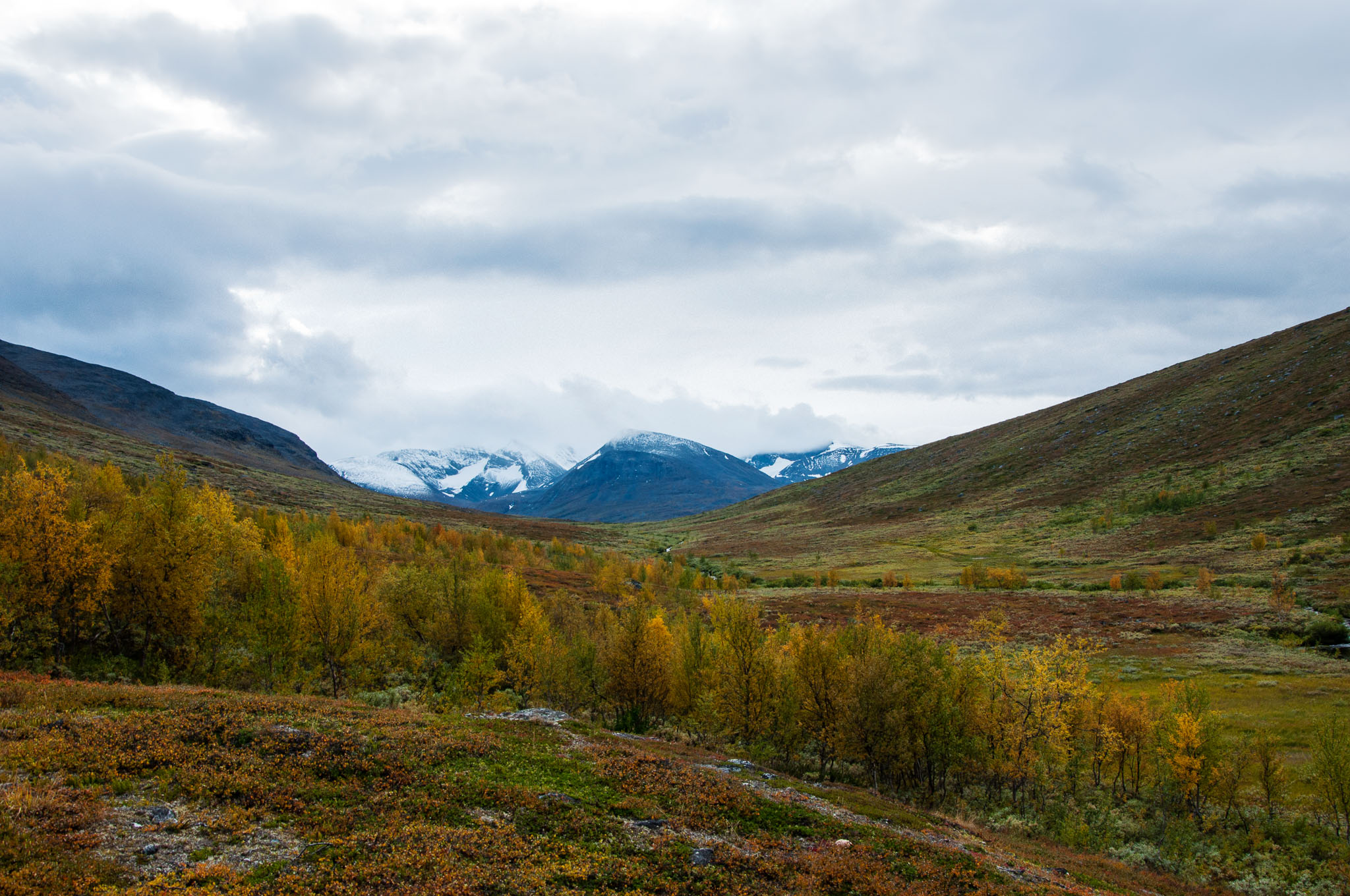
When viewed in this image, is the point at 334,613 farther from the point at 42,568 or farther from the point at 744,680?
the point at 744,680

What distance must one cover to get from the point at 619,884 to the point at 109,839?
1039 cm

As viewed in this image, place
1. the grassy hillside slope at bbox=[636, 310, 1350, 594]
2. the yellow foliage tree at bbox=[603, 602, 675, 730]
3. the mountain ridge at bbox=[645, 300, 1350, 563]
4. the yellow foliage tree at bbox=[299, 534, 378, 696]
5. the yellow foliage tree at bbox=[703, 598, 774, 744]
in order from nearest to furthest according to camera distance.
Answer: the yellow foliage tree at bbox=[703, 598, 774, 744]
the yellow foliage tree at bbox=[299, 534, 378, 696]
the yellow foliage tree at bbox=[603, 602, 675, 730]
the grassy hillside slope at bbox=[636, 310, 1350, 594]
the mountain ridge at bbox=[645, 300, 1350, 563]

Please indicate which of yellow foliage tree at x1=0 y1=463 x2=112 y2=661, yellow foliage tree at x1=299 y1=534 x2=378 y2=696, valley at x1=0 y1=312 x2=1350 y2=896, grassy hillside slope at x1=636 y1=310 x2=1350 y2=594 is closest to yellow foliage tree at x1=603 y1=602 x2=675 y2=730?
valley at x1=0 y1=312 x2=1350 y2=896

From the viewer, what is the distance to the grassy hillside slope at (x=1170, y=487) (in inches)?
4333

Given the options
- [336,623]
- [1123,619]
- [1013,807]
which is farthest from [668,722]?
[1123,619]

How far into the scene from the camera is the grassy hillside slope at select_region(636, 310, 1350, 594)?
110062 mm

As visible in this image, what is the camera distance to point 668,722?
4147cm

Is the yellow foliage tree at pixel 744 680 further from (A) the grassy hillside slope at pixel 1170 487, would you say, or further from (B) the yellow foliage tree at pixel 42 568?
(A) the grassy hillside slope at pixel 1170 487

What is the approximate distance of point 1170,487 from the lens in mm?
138750

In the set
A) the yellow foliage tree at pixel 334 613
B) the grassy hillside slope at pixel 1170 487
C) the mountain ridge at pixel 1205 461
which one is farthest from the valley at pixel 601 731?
the mountain ridge at pixel 1205 461

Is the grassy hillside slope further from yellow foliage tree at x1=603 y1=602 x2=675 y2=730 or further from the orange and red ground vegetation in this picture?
the orange and red ground vegetation

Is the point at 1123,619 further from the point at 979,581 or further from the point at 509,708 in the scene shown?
the point at 509,708

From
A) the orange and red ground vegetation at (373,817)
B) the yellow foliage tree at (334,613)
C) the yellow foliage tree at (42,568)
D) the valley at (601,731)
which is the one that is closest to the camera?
the orange and red ground vegetation at (373,817)

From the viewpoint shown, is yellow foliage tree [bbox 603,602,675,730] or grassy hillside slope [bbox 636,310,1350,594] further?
grassy hillside slope [bbox 636,310,1350,594]
